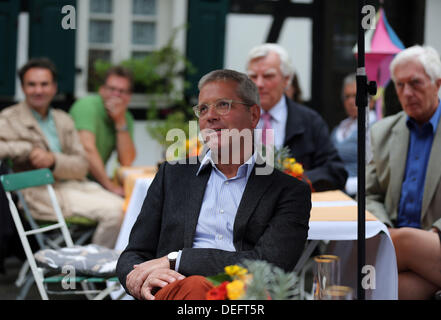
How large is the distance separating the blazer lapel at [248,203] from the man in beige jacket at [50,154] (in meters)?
2.52

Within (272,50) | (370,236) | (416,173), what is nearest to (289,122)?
(272,50)

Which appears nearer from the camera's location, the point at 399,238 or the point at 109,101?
the point at 399,238

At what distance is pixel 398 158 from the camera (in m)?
3.54

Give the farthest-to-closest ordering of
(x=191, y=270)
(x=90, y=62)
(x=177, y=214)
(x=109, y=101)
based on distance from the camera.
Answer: (x=90, y=62)
(x=109, y=101)
(x=177, y=214)
(x=191, y=270)

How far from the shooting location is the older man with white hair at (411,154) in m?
3.35

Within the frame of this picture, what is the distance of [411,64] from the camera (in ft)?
11.5

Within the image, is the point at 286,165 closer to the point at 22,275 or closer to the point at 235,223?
the point at 235,223

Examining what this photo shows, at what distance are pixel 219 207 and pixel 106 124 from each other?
3449 millimetres

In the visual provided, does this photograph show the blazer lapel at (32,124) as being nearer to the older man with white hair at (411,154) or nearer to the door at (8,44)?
the older man with white hair at (411,154)

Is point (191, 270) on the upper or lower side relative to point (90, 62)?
lower

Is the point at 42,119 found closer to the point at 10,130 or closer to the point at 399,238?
the point at 10,130

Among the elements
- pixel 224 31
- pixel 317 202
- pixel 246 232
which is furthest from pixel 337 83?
pixel 246 232

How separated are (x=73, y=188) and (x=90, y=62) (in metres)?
3.73

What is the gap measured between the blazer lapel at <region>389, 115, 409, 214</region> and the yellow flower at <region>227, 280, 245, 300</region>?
7.04 feet
